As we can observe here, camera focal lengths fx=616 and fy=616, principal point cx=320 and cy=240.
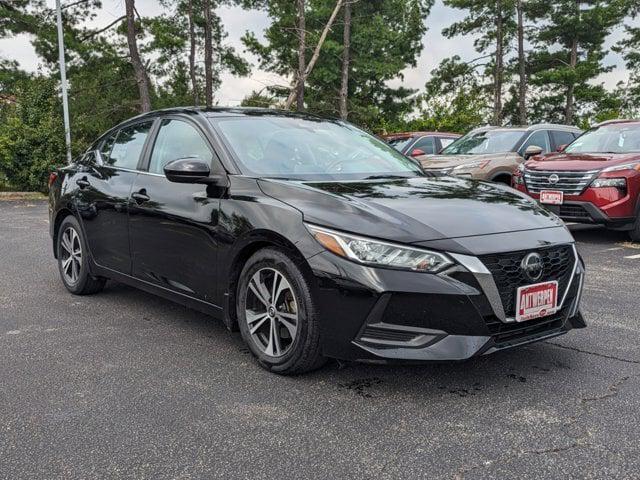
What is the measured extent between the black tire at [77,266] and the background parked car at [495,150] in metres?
5.81

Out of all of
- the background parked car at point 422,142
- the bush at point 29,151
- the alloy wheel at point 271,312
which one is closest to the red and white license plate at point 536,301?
the alloy wheel at point 271,312

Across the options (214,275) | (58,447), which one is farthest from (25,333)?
(58,447)

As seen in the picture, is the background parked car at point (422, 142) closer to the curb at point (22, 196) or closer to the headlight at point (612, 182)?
the headlight at point (612, 182)

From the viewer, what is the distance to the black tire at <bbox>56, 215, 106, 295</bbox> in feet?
16.8

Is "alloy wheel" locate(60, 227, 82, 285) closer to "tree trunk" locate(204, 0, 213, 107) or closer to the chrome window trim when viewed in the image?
the chrome window trim

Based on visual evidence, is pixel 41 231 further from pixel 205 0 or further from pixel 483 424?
pixel 205 0

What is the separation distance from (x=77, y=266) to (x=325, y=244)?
3.09m

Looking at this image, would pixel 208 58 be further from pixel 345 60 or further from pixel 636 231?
pixel 636 231

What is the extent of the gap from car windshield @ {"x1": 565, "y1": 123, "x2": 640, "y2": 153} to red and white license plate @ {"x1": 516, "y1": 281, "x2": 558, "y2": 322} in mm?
6354

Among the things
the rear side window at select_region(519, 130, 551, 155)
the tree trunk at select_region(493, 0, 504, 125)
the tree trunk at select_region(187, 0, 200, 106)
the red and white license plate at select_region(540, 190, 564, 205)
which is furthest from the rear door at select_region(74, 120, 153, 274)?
the tree trunk at select_region(493, 0, 504, 125)

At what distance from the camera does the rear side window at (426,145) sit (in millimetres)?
13438

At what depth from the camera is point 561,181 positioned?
8.16m

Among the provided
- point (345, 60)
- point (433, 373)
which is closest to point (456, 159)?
point (433, 373)

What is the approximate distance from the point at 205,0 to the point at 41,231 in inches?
1018
